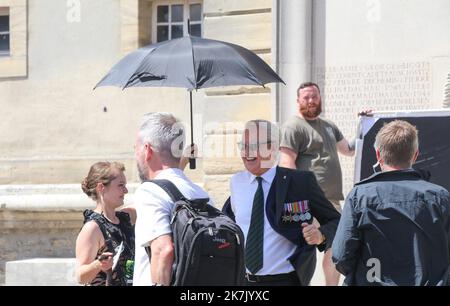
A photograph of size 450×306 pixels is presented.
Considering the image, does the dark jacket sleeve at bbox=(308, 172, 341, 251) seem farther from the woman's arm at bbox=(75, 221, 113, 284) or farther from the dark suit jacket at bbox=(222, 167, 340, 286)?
the woman's arm at bbox=(75, 221, 113, 284)

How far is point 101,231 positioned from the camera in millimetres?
6164

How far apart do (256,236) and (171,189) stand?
1641 millimetres

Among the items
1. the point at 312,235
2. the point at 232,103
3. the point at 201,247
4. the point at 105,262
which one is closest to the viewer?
the point at 201,247

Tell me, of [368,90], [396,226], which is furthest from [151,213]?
[368,90]

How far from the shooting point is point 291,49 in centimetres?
1133

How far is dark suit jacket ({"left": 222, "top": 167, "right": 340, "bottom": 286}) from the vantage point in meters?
6.50

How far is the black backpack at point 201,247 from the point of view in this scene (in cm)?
486

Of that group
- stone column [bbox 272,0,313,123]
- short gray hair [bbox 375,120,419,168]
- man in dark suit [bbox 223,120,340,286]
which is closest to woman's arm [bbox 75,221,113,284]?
man in dark suit [bbox 223,120,340,286]

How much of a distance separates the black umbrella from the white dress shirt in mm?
704

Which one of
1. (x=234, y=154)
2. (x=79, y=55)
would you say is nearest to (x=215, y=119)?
(x=234, y=154)

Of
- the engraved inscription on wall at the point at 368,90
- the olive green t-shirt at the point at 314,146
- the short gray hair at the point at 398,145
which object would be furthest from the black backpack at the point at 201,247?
the engraved inscription on wall at the point at 368,90

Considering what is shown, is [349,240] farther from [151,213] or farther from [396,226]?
[151,213]

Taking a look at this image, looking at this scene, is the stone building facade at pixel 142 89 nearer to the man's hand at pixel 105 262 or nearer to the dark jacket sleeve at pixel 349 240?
the man's hand at pixel 105 262
